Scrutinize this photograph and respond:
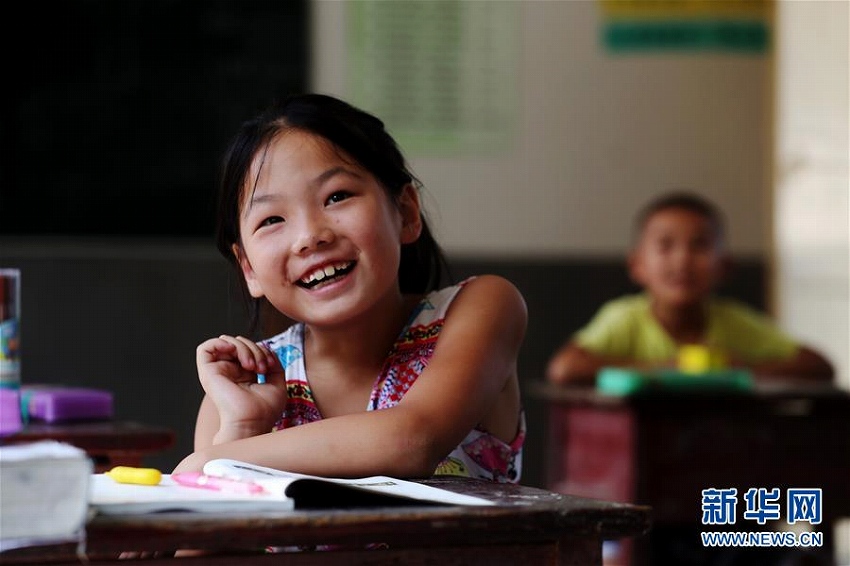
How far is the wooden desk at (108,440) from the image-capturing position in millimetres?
1683

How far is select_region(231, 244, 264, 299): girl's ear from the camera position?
53.7 inches

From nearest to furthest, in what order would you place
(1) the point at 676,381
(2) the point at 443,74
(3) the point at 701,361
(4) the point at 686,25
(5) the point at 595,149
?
(1) the point at 676,381
(3) the point at 701,361
(2) the point at 443,74
(5) the point at 595,149
(4) the point at 686,25

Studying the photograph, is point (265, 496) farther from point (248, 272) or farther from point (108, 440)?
point (108, 440)

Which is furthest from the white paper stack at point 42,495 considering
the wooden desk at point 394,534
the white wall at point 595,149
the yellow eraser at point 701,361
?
the white wall at point 595,149

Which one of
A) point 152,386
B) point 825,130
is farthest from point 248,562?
point 825,130

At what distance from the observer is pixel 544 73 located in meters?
4.55

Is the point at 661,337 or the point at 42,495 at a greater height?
the point at 42,495

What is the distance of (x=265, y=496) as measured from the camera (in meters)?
0.87

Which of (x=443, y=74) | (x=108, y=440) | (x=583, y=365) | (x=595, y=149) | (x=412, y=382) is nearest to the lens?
(x=412, y=382)

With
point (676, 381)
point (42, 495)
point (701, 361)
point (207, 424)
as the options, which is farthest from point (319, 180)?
point (701, 361)

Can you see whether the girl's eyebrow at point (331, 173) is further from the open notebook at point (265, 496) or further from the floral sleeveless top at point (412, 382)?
the open notebook at point (265, 496)

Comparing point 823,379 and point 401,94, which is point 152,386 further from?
point 823,379

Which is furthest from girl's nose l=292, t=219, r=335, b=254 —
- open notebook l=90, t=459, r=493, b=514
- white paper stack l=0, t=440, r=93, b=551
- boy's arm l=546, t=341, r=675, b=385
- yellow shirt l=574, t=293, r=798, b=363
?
yellow shirt l=574, t=293, r=798, b=363

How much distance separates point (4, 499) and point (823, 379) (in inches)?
128
